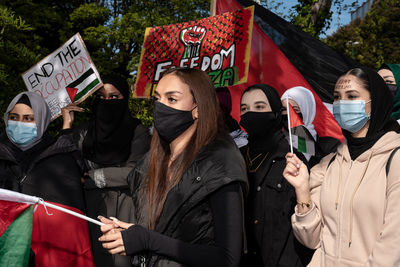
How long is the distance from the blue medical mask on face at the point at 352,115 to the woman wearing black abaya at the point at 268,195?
0.86 metres

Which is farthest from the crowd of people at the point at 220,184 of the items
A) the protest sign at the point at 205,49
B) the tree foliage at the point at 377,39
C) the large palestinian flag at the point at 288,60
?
the tree foliage at the point at 377,39

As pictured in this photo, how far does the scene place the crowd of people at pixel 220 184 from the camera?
1.95m

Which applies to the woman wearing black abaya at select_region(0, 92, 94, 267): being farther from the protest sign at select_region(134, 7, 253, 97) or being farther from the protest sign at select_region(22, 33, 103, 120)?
the protest sign at select_region(134, 7, 253, 97)

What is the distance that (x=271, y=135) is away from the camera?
11.6 ft

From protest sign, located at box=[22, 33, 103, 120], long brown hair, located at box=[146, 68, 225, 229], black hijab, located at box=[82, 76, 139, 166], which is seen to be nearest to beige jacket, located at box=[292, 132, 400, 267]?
long brown hair, located at box=[146, 68, 225, 229]

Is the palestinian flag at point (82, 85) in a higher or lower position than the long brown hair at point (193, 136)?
lower

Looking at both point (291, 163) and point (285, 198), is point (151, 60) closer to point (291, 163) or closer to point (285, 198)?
point (285, 198)

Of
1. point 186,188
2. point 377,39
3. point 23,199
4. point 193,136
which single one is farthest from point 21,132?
point 377,39

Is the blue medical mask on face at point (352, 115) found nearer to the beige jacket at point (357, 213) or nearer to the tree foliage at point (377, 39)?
the beige jacket at point (357, 213)

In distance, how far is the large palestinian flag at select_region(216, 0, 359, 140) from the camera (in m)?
5.54

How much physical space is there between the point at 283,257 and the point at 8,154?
2107 mm

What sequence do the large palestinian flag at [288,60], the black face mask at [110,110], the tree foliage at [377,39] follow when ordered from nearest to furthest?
the black face mask at [110,110], the large palestinian flag at [288,60], the tree foliage at [377,39]

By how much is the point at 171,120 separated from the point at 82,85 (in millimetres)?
2524

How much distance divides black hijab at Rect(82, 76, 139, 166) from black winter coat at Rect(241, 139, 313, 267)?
4.06 ft
